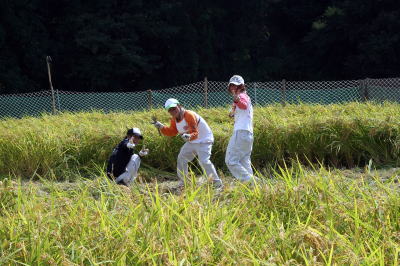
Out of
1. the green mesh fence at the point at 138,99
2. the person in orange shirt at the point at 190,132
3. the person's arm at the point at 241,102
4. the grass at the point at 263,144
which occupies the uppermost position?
the person's arm at the point at 241,102

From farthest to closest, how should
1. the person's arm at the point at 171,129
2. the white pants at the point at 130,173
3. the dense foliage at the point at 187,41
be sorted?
1. the dense foliage at the point at 187,41
2. the person's arm at the point at 171,129
3. the white pants at the point at 130,173

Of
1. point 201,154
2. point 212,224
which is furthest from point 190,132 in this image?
point 212,224

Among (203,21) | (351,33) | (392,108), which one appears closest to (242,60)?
(203,21)

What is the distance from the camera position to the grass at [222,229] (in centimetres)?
230

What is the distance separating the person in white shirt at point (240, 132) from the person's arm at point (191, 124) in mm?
385

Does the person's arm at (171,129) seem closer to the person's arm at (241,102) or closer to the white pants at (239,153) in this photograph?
the white pants at (239,153)

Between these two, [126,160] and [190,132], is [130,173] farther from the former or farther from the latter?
[190,132]

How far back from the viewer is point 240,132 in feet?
18.2

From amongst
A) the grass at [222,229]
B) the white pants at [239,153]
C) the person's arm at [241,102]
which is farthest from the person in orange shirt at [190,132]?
the grass at [222,229]

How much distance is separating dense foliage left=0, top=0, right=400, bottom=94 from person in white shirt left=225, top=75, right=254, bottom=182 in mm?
19177

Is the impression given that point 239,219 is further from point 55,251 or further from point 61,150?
point 61,150

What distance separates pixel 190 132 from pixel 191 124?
0.27 ft

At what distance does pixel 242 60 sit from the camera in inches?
1085

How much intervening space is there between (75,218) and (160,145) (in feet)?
14.7
